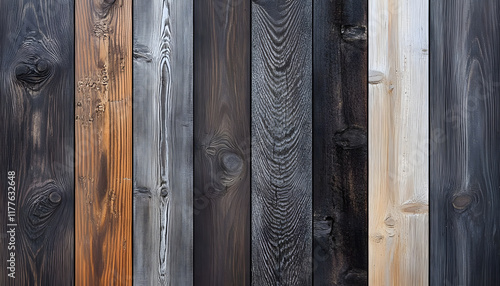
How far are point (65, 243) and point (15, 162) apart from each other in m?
0.23

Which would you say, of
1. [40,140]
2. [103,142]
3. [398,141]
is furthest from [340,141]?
[40,140]

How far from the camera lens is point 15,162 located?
0.90 m

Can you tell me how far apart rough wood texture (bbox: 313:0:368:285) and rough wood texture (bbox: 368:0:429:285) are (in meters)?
0.02

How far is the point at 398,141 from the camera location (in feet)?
2.98

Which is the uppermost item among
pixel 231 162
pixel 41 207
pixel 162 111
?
pixel 162 111

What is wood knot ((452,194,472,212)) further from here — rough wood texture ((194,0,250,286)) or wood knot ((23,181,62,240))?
wood knot ((23,181,62,240))

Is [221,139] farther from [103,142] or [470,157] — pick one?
[470,157]

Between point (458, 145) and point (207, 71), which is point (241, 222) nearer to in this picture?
point (207, 71)

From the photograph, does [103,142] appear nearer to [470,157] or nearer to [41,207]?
[41,207]

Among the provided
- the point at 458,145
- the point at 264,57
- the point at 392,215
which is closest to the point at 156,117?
the point at 264,57

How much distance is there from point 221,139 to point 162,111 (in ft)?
0.51

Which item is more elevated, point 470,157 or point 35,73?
point 35,73

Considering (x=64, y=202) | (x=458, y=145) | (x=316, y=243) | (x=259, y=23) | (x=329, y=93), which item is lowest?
(x=316, y=243)

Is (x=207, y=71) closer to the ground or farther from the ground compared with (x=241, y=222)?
farther from the ground
